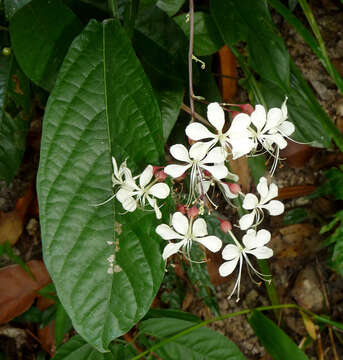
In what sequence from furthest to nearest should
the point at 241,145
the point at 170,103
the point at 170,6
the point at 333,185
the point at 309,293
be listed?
the point at 309,293 → the point at 333,185 → the point at 170,6 → the point at 170,103 → the point at 241,145

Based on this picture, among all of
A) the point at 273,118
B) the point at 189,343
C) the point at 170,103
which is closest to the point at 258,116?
the point at 273,118

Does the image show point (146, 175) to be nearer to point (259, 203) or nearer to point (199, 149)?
point (199, 149)

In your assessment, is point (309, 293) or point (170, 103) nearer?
point (170, 103)

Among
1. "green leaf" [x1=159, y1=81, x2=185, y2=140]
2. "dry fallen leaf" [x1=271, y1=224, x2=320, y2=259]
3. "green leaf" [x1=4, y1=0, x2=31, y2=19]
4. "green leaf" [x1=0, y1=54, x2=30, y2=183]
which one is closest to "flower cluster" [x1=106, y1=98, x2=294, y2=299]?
"green leaf" [x1=159, y1=81, x2=185, y2=140]

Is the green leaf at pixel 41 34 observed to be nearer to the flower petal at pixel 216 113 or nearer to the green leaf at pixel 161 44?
the green leaf at pixel 161 44

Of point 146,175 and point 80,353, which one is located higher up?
point 146,175
